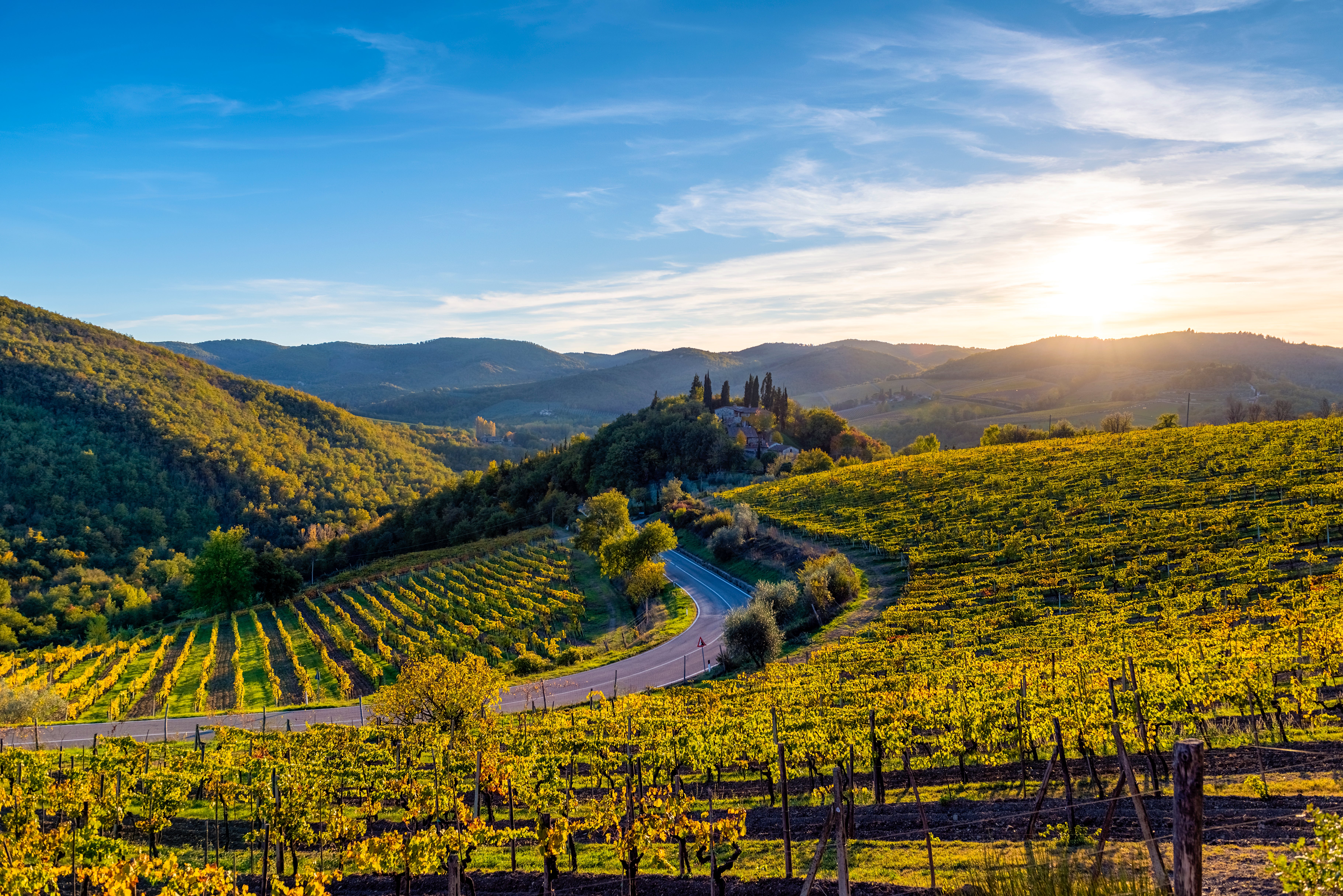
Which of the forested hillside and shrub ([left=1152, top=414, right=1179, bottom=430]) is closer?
shrub ([left=1152, top=414, right=1179, bottom=430])

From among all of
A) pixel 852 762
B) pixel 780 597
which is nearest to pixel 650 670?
pixel 780 597

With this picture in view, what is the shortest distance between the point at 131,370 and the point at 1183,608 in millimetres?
195112

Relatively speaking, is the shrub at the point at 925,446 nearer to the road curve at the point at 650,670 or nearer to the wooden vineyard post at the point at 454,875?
the road curve at the point at 650,670

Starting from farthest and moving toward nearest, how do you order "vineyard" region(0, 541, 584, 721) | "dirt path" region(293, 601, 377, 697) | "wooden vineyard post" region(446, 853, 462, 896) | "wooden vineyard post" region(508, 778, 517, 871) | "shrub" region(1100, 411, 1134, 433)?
"shrub" region(1100, 411, 1134, 433)
"vineyard" region(0, 541, 584, 721)
"dirt path" region(293, 601, 377, 697)
"wooden vineyard post" region(508, 778, 517, 871)
"wooden vineyard post" region(446, 853, 462, 896)

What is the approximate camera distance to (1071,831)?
47.3ft

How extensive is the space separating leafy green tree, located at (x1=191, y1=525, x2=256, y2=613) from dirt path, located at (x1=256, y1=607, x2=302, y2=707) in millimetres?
5945

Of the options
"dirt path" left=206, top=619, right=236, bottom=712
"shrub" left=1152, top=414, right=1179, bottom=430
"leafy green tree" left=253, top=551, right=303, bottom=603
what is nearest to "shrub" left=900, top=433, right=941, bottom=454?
"shrub" left=1152, top=414, right=1179, bottom=430

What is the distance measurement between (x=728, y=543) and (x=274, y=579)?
47.8m

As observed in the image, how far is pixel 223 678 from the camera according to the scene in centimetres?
5156

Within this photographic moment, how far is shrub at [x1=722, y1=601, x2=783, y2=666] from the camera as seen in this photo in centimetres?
4159

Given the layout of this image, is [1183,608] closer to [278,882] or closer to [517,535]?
[278,882]

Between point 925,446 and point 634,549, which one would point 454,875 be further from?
point 925,446

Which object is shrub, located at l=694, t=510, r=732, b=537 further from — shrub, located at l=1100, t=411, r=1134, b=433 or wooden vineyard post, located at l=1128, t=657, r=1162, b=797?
shrub, located at l=1100, t=411, r=1134, b=433

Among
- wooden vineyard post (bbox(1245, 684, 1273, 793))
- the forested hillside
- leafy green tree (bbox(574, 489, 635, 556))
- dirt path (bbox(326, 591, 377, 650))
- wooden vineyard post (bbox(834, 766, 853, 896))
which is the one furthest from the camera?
the forested hillside
